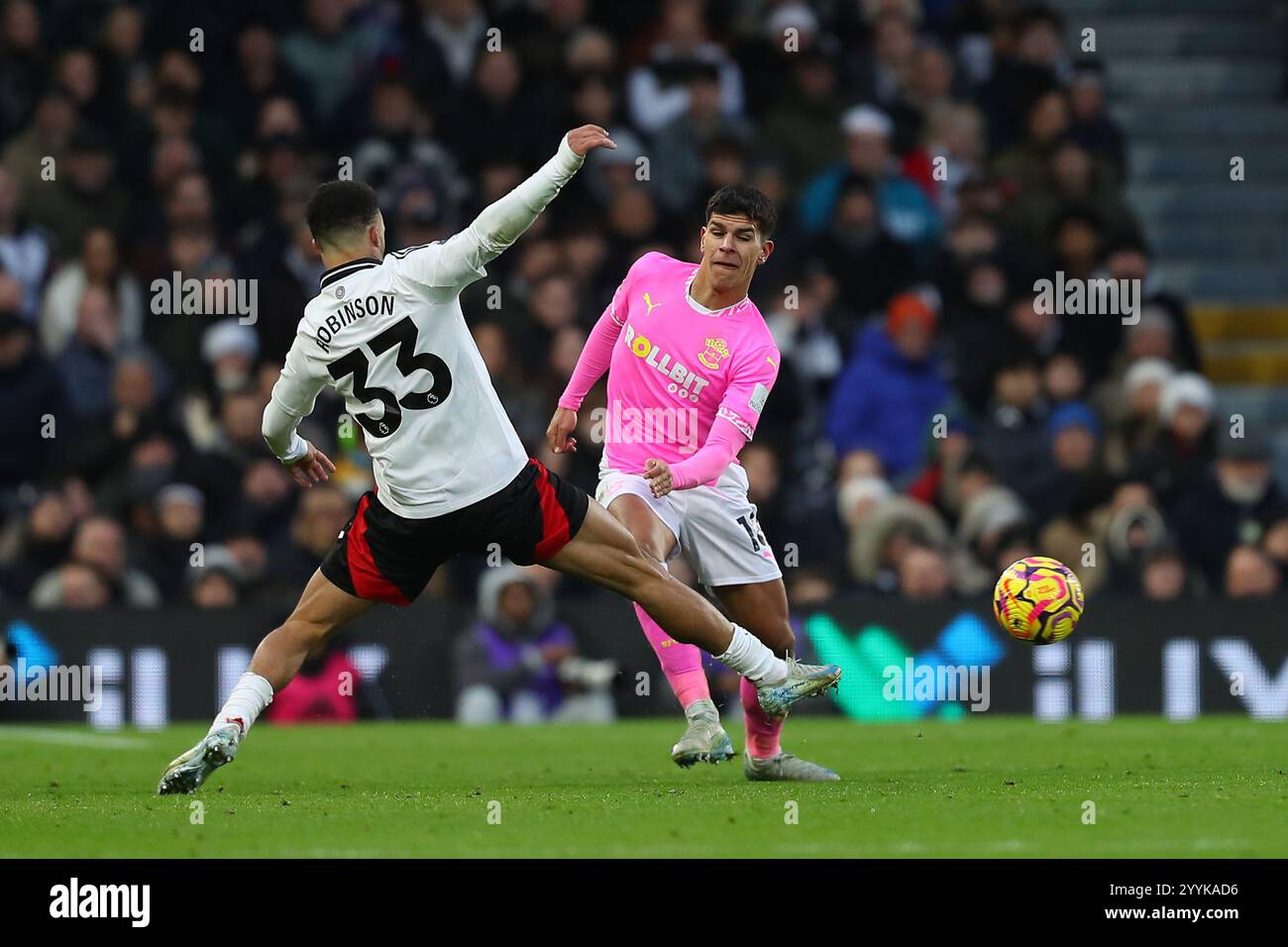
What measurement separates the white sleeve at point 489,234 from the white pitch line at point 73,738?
469cm

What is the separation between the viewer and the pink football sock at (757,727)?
9500mm

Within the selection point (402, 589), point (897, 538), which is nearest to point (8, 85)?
point (897, 538)

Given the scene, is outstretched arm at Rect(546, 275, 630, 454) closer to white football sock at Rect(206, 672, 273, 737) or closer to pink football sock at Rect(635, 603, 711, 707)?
pink football sock at Rect(635, 603, 711, 707)

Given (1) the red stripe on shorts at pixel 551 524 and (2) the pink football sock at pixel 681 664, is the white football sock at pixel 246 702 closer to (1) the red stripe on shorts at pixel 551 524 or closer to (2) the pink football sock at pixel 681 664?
(1) the red stripe on shorts at pixel 551 524

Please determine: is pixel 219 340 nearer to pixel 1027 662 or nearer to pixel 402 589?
pixel 1027 662

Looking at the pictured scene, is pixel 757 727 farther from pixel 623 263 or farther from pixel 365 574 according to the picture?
pixel 623 263

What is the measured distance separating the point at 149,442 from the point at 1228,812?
9.15 m

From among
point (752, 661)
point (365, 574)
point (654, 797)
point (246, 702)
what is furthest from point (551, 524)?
point (246, 702)

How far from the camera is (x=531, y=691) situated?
1445 cm

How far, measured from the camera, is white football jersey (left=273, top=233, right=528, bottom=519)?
854 centimetres

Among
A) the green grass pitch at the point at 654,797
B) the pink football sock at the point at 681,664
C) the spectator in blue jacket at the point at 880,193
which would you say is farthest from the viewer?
the spectator in blue jacket at the point at 880,193

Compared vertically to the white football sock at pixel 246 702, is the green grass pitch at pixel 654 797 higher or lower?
lower

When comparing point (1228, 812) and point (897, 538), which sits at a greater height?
point (897, 538)

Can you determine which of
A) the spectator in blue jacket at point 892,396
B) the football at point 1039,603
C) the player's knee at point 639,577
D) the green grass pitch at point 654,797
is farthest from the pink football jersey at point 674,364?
the spectator in blue jacket at point 892,396
